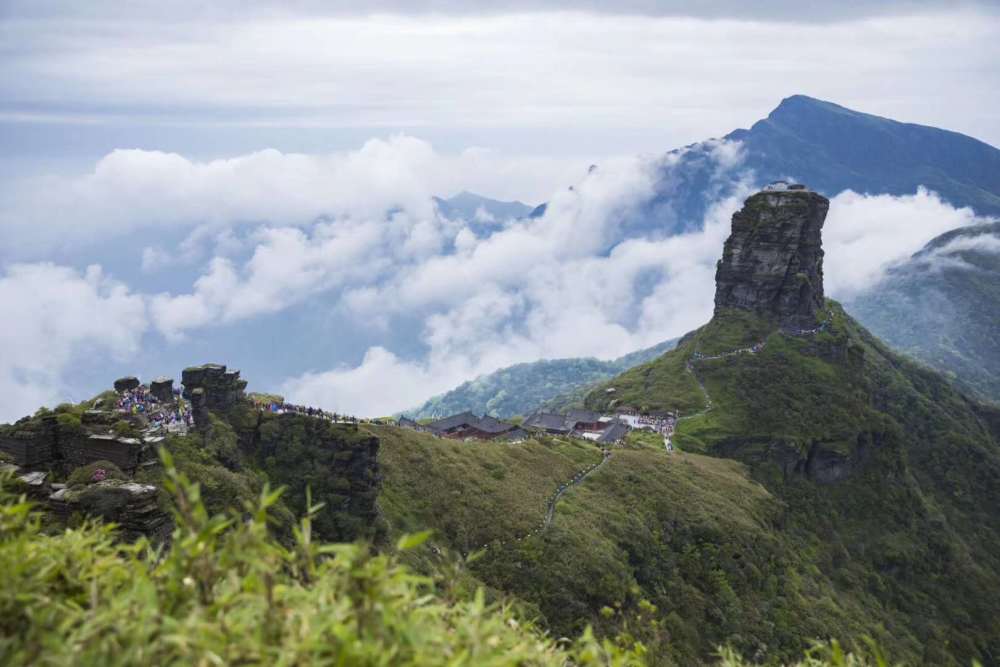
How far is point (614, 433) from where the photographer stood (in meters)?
114

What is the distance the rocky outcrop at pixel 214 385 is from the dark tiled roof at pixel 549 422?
78448 mm

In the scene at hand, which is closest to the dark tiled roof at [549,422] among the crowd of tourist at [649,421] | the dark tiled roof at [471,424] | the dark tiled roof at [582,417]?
the dark tiled roof at [582,417]

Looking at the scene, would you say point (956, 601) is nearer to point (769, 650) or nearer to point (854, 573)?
point (854, 573)

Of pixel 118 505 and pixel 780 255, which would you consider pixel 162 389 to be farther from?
pixel 780 255

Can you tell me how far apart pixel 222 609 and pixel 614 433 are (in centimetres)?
10763

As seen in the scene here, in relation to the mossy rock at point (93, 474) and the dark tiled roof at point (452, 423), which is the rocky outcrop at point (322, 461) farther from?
the dark tiled roof at point (452, 423)

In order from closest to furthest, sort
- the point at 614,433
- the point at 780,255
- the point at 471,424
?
1. the point at 471,424
2. the point at 614,433
3. the point at 780,255

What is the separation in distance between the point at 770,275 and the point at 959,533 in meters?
58.1

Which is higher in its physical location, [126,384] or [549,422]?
[126,384]

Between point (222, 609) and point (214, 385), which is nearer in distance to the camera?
point (222, 609)

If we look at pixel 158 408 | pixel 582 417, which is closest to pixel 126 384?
pixel 158 408

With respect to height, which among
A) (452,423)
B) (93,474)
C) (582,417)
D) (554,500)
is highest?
(93,474)

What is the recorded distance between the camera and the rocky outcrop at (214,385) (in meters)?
46.1

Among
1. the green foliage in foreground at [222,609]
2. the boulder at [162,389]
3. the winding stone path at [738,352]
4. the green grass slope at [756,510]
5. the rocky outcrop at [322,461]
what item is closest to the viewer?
the green foliage in foreground at [222,609]
